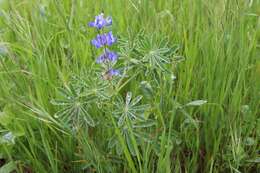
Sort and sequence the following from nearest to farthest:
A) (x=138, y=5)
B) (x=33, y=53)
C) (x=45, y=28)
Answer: (x=33, y=53) < (x=138, y=5) < (x=45, y=28)

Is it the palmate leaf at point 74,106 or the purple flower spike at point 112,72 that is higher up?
the purple flower spike at point 112,72

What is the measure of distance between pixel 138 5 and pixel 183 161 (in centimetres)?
49

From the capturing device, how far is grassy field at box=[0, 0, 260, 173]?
3.42 feet

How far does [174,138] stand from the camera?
1.13m

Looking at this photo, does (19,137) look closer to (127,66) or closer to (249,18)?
(127,66)

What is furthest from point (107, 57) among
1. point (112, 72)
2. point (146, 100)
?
point (146, 100)

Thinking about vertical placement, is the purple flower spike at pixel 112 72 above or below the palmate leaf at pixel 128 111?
above

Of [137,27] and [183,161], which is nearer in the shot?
[183,161]

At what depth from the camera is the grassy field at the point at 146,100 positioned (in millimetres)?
1042

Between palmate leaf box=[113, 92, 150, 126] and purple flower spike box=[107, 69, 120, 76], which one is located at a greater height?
purple flower spike box=[107, 69, 120, 76]

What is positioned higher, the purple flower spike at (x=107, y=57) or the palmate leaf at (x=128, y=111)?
the purple flower spike at (x=107, y=57)

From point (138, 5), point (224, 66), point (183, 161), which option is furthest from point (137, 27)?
point (183, 161)

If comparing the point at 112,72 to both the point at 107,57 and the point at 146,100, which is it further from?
the point at 146,100

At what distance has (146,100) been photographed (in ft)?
3.85
